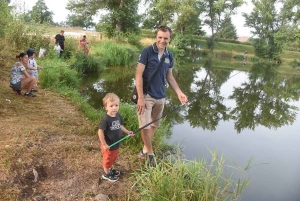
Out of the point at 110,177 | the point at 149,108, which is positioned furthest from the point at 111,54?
the point at 110,177

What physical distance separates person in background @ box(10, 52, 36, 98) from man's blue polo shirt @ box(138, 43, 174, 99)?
3540 mm

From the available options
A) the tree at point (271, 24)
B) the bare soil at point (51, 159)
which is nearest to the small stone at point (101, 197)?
the bare soil at point (51, 159)

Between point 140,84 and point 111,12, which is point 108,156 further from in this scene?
point 111,12

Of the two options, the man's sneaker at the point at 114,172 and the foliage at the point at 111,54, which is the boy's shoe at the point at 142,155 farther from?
the foliage at the point at 111,54

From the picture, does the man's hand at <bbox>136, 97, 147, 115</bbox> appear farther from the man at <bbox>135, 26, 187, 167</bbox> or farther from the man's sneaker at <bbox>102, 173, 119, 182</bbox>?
the man's sneaker at <bbox>102, 173, 119, 182</bbox>

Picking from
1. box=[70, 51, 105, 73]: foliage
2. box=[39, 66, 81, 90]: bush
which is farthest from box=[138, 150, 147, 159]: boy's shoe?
box=[70, 51, 105, 73]: foliage

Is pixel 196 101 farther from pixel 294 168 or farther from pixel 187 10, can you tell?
pixel 187 10

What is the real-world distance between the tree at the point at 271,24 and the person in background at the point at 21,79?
40088 mm

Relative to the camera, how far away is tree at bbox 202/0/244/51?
4212 centimetres

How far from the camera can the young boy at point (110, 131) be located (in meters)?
2.77

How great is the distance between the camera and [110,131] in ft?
9.34

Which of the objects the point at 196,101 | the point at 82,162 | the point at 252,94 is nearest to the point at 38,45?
the point at 196,101

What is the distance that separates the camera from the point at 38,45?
9.80 metres

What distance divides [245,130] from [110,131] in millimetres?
4423
